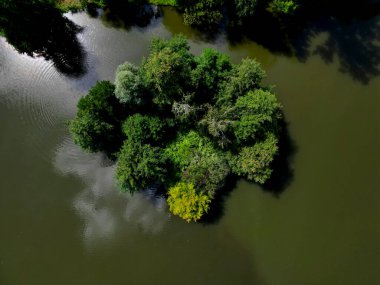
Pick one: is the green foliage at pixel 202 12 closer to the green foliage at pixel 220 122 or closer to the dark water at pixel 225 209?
the dark water at pixel 225 209

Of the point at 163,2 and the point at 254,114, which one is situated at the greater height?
the point at 163,2

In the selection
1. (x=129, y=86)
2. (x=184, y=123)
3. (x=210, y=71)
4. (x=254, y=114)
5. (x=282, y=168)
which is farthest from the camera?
(x=282, y=168)

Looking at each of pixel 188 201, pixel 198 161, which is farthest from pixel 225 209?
pixel 198 161

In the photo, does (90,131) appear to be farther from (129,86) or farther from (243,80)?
(243,80)

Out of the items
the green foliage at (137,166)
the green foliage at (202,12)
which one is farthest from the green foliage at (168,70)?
the green foliage at (137,166)

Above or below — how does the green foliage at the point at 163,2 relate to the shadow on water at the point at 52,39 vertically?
above

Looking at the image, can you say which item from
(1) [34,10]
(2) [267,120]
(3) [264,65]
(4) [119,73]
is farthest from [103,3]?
(2) [267,120]

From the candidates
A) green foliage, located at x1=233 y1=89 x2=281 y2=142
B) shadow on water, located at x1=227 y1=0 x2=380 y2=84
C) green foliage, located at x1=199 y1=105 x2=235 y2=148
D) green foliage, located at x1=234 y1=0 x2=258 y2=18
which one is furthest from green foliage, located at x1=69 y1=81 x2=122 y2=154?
shadow on water, located at x1=227 y1=0 x2=380 y2=84
